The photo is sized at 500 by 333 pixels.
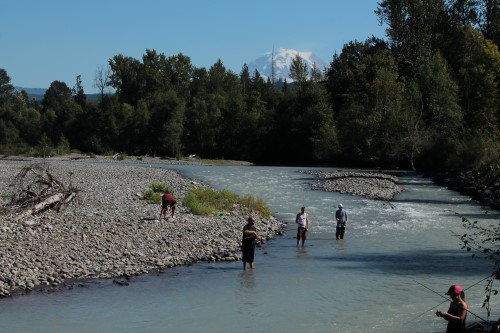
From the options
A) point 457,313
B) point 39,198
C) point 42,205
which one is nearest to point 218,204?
point 39,198

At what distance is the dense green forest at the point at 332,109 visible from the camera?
232 ft

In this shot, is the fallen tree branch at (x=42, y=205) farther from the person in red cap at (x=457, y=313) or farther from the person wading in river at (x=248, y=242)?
the person in red cap at (x=457, y=313)

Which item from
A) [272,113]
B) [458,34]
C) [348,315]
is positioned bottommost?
[348,315]

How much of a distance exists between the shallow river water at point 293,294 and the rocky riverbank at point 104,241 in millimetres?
828

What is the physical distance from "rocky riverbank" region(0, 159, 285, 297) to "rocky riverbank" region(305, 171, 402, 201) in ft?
54.1

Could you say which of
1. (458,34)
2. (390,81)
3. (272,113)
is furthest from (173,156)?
(458,34)

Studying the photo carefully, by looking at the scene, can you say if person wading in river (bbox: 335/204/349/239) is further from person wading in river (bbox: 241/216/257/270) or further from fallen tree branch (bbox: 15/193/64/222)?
fallen tree branch (bbox: 15/193/64/222)

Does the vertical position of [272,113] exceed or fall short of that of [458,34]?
it falls short

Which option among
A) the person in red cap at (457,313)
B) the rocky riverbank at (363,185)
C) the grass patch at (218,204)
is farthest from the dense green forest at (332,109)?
the person in red cap at (457,313)

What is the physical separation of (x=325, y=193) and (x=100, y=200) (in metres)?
19.1

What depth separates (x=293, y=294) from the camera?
17.0 metres

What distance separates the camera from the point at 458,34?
8162 centimetres

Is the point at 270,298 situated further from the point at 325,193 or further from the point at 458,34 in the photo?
the point at 458,34

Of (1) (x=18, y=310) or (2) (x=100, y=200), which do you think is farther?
(2) (x=100, y=200)
